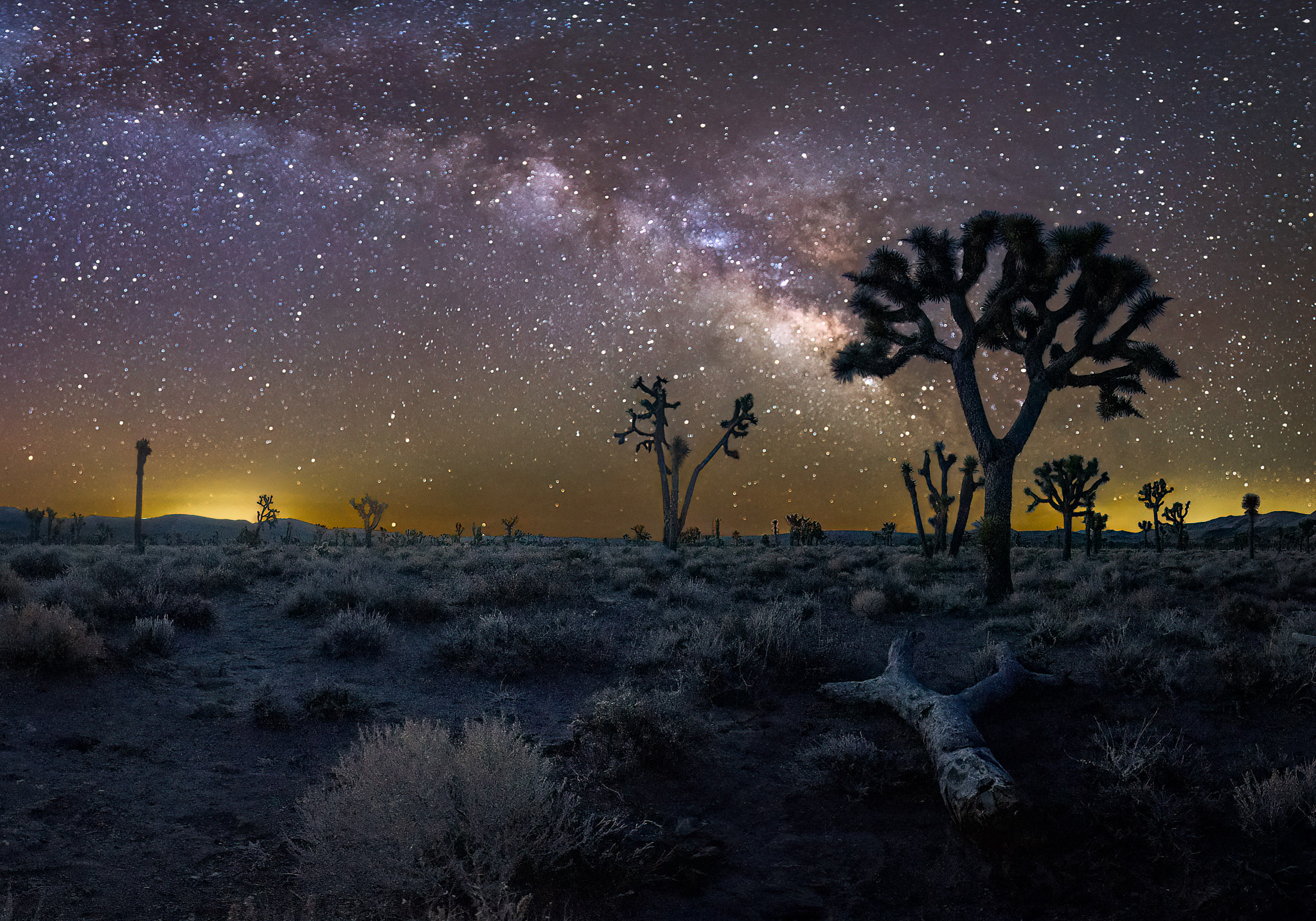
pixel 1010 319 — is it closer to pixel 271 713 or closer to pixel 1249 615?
pixel 1249 615

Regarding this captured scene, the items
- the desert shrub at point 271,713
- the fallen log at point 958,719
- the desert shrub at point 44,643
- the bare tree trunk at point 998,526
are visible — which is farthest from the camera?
the bare tree trunk at point 998,526

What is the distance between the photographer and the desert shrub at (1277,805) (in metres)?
4.57

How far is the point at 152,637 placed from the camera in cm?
880

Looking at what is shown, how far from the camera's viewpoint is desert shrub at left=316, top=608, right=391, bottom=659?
959 centimetres

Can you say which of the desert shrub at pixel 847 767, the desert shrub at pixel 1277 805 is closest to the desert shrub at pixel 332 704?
the desert shrub at pixel 847 767

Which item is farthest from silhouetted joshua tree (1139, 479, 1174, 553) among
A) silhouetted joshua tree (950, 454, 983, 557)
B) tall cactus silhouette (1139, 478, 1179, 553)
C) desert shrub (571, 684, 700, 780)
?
desert shrub (571, 684, 700, 780)

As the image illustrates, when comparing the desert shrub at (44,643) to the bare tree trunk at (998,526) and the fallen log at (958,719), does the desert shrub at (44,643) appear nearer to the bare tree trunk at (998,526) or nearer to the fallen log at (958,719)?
the fallen log at (958,719)

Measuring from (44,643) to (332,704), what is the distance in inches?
128

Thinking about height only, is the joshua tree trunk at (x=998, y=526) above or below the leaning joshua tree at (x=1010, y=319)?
below

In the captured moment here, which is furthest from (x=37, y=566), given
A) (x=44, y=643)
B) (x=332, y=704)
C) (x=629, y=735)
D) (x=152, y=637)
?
(x=629, y=735)

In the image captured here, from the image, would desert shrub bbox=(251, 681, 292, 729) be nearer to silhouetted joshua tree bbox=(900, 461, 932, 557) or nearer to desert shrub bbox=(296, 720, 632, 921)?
desert shrub bbox=(296, 720, 632, 921)

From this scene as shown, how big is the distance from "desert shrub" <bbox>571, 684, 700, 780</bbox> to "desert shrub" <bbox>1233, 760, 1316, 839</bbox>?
13.0 ft

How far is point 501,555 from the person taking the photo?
22984 mm

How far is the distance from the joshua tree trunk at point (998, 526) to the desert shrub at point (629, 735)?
970cm
